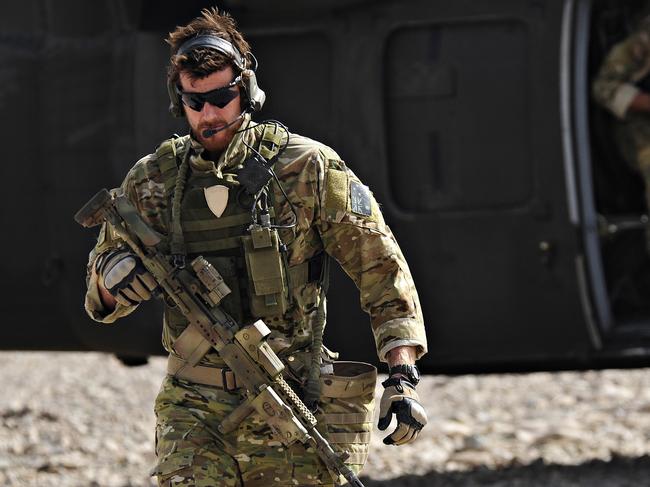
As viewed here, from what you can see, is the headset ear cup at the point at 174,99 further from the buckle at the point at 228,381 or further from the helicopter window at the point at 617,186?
the helicopter window at the point at 617,186

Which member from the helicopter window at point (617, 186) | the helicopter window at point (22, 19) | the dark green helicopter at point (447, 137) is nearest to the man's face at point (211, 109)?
the dark green helicopter at point (447, 137)

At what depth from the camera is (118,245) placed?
13.6ft

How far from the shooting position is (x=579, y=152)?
5.81 meters

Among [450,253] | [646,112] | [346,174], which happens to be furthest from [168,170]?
[646,112]

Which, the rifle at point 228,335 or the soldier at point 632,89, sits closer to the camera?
the rifle at point 228,335

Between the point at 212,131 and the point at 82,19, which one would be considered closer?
the point at 212,131

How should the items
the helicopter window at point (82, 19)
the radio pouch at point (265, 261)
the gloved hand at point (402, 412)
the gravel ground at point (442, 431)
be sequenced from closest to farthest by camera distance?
the gloved hand at point (402, 412) → the radio pouch at point (265, 261) → the helicopter window at point (82, 19) → the gravel ground at point (442, 431)

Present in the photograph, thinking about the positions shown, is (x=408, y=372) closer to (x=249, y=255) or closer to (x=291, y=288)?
(x=291, y=288)

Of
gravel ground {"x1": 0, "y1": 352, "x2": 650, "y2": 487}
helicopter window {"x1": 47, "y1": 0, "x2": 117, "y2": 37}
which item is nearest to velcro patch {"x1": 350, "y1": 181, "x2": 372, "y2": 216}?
helicopter window {"x1": 47, "y1": 0, "x2": 117, "y2": 37}

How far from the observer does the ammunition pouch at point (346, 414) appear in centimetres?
414

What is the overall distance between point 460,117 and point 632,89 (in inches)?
30.5

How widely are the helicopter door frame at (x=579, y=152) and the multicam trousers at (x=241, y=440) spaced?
183cm

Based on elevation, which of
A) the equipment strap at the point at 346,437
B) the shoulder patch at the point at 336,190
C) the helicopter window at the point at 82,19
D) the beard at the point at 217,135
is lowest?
the equipment strap at the point at 346,437

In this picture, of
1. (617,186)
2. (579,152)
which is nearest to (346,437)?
(579,152)
